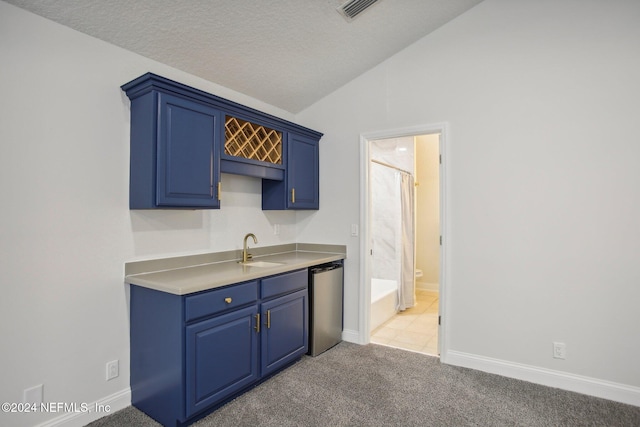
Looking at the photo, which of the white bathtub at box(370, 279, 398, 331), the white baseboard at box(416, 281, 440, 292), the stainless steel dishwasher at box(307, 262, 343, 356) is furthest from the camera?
the white baseboard at box(416, 281, 440, 292)

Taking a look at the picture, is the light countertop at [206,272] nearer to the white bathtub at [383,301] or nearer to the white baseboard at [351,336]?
the white baseboard at [351,336]

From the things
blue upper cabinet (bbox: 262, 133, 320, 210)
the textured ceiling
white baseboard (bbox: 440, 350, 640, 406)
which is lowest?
white baseboard (bbox: 440, 350, 640, 406)

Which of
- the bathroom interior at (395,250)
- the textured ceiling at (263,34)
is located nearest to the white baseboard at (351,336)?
the bathroom interior at (395,250)

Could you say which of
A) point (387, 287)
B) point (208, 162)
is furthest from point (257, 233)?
point (387, 287)

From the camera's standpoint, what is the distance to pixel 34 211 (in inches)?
74.6

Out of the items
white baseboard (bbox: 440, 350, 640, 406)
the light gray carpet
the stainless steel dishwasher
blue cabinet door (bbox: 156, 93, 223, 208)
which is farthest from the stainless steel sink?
white baseboard (bbox: 440, 350, 640, 406)

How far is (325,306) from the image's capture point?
3236 mm

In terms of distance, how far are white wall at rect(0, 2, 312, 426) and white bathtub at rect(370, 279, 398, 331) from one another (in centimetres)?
242

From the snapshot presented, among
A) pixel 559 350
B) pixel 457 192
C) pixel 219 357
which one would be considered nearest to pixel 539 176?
pixel 457 192

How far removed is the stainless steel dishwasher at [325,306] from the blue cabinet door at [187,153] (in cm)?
119

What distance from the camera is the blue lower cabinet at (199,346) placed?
203 centimetres

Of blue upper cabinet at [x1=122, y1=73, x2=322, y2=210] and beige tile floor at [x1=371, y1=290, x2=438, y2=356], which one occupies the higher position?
blue upper cabinet at [x1=122, y1=73, x2=322, y2=210]

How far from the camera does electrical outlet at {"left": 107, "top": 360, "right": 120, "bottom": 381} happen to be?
2201mm

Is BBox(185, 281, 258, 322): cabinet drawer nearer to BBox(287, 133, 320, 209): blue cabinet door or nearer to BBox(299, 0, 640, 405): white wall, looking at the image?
BBox(287, 133, 320, 209): blue cabinet door
